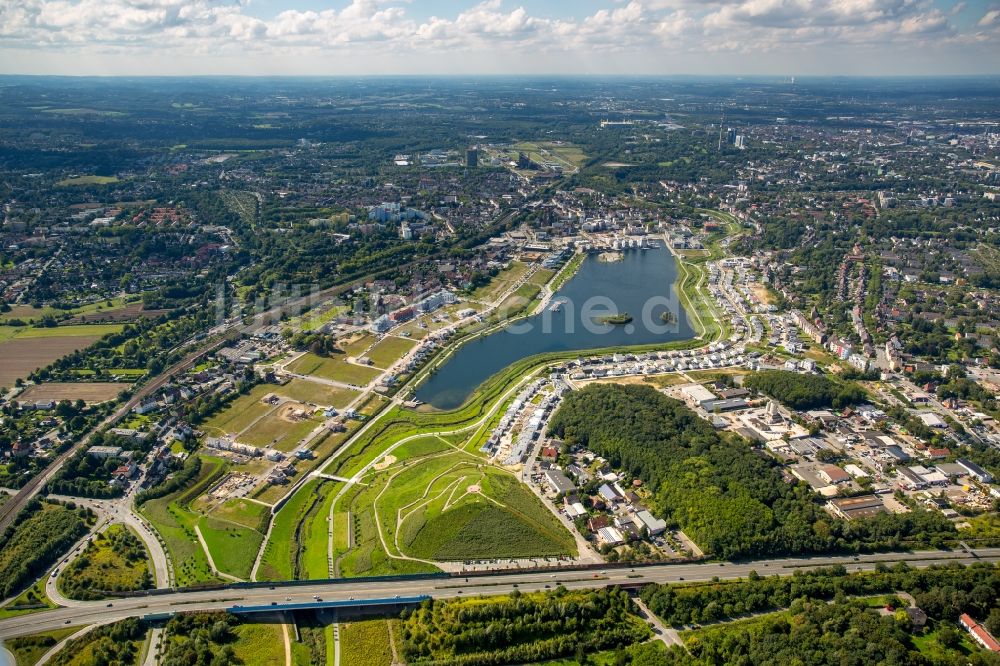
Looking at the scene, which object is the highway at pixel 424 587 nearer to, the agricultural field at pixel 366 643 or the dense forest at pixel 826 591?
the dense forest at pixel 826 591

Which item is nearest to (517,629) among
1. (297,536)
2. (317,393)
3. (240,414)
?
(297,536)

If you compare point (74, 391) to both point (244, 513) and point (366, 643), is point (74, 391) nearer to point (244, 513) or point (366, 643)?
point (244, 513)

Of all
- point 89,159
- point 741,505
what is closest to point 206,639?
point 741,505

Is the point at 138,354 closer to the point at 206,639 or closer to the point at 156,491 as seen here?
the point at 156,491

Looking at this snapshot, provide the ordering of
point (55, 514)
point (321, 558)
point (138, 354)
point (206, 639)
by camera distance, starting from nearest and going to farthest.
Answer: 1. point (206, 639)
2. point (321, 558)
3. point (55, 514)
4. point (138, 354)

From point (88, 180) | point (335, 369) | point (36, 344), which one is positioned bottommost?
point (335, 369)

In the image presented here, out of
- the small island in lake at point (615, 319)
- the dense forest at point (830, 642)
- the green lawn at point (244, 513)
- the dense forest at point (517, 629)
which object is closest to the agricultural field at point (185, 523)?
the green lawn at point (244, 513)
